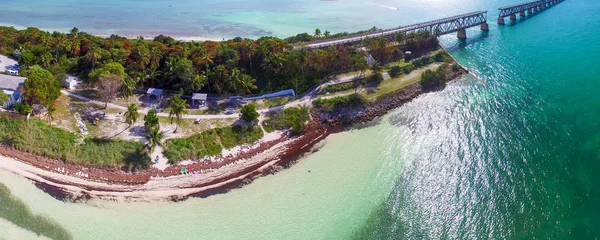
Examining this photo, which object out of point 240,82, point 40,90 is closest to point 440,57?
point 240,82

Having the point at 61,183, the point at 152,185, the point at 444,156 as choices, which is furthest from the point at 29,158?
the point at 444,156

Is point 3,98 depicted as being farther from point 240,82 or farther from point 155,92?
point 240,82

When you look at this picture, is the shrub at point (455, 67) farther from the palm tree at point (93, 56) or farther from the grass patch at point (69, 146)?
the palm tree at point (93, 56)

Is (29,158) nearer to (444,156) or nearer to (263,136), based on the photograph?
(263,136)

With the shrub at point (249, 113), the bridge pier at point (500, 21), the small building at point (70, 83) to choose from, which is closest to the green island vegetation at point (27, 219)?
the small building at point (70, 83)

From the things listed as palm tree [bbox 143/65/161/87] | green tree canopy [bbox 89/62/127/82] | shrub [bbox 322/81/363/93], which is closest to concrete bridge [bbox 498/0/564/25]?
shrub [bbox 322/81/363/93]
